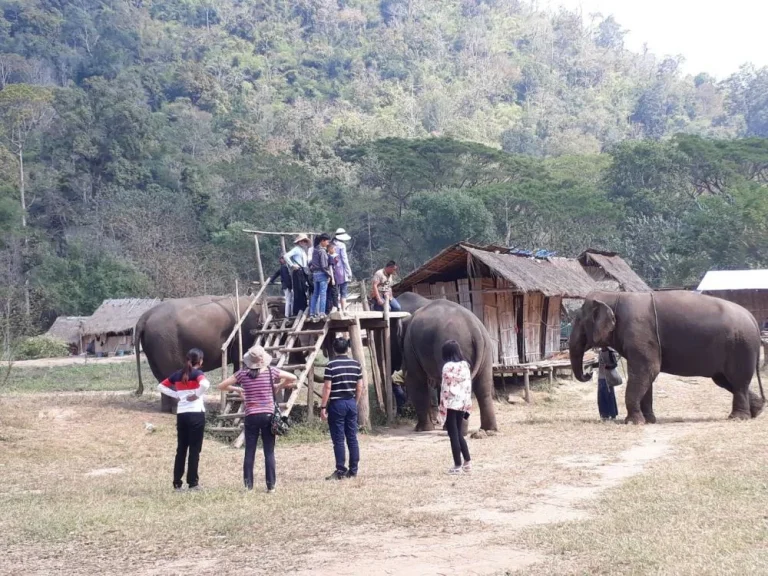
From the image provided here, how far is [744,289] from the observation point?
33.0 m

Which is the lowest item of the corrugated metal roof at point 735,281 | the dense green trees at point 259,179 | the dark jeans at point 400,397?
the dark jeans at point 400,397

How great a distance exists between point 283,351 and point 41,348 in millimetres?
29360

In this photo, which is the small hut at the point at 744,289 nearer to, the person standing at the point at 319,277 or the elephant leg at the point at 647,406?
the elephant leg at the point at 647,406

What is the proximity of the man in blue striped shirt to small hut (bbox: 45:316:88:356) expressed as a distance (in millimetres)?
36846

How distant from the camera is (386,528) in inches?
343

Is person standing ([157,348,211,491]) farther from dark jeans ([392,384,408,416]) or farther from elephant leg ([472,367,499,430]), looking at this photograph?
dark jeans ([392,384,408,416])

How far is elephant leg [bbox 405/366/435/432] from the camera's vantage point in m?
16.8

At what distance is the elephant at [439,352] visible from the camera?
1588cm

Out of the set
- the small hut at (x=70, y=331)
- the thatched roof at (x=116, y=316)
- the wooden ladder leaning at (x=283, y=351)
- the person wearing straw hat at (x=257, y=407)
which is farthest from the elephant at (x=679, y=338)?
the small hut at (x=70, y=331)

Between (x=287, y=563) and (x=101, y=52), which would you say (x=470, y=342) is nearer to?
(x=287, y=563)

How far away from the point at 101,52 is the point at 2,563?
105 meters

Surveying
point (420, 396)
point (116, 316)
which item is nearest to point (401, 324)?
point (420, 396)

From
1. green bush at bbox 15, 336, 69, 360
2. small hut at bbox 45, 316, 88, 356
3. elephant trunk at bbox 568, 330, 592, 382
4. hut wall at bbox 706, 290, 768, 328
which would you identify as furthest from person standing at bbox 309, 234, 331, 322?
small hut at bbox 45, 316, 88, 356

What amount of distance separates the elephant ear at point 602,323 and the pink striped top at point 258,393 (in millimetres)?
7841
